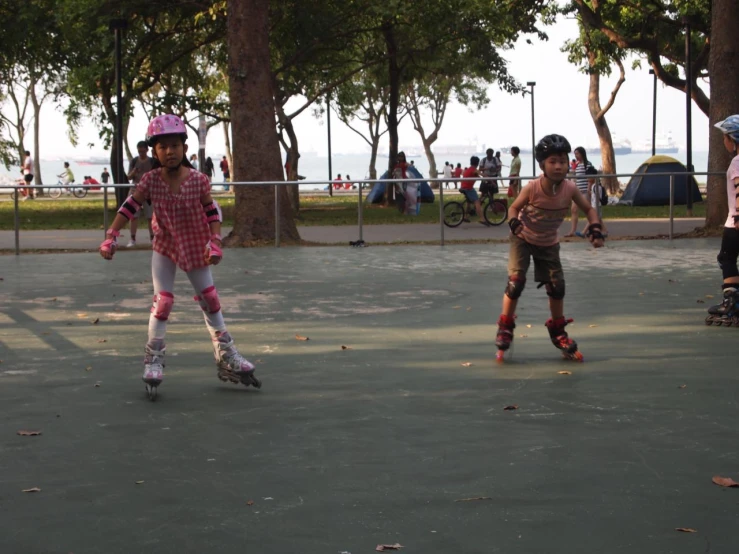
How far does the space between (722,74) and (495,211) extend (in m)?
6.51

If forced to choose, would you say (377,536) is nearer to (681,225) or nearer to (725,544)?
(725,544)

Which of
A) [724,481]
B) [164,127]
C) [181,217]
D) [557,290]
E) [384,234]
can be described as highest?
[164,127]

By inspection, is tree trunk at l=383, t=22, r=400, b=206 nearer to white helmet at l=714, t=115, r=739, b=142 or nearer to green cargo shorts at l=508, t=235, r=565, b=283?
white helmet at l=714, t=115, r=739, b=142

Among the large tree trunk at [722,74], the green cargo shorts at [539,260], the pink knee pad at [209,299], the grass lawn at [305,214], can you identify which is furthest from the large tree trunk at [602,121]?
the pink knee pad at [209,299]

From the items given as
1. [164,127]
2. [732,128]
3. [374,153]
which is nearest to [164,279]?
[164,127]

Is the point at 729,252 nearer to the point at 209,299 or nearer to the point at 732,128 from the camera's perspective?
the point at 732,128

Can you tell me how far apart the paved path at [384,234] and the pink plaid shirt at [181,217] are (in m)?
12.4

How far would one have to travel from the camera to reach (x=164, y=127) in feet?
22.8

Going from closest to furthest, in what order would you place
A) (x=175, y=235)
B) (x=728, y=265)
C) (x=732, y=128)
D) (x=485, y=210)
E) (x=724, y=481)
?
(x=724, y=481)
(x=175, y=235)
(x=732, y=128)
(x=728, y=265)
(x=485, y=210)

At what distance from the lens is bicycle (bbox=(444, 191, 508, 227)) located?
24.2m

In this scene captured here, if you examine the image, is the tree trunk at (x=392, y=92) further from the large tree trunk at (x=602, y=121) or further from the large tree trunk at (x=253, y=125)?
the large tree trunk at (x=253, y=125)

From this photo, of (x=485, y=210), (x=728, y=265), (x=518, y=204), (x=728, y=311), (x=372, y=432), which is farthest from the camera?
(x=485, y=210)

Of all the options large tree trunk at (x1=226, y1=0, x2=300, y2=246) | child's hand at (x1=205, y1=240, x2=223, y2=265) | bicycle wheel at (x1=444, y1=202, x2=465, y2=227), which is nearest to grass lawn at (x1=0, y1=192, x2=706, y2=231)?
bicycle wheel at (x1=444, y1=202, x2=465, y2=227)

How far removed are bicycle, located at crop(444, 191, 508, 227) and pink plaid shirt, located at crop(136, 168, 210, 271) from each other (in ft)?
56.0
